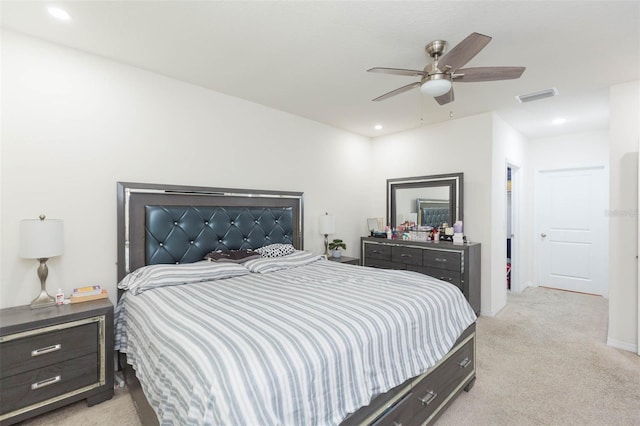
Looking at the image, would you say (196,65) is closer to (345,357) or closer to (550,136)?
(345,357)

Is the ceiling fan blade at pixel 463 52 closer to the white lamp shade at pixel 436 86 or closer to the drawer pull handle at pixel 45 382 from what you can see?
the white lamp shade at pixel 436 86

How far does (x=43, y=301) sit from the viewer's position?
210 cm

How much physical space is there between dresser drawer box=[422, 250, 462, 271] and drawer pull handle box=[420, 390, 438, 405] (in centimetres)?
210

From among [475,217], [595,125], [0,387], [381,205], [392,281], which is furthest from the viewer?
[381,205]

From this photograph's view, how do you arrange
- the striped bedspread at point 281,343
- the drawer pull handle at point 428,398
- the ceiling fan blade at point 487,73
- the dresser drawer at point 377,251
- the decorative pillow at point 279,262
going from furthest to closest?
the dresser drawer at point 377,251, the decorative pillow at point 279,262, the ceiling fan blade at point 487,73, the drawer pull handle at point 428,398, the striped bedspread at point 281,343

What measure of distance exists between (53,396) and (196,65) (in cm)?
272

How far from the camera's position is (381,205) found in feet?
16.6

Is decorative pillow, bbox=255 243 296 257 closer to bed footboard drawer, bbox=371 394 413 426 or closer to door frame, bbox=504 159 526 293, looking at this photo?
bed footboard drawer, bbox=371 394 413 426

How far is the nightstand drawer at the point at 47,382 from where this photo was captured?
71.0 inches

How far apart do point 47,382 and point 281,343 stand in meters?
1.85

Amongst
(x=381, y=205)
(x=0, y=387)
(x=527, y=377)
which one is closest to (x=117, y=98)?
(x=0, y=387)

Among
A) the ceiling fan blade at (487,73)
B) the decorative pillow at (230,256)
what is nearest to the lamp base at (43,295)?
the decorative pillow at (230,256)

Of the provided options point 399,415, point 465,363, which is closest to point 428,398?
point 399,415

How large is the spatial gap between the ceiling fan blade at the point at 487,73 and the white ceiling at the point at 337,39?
13.1 inches
